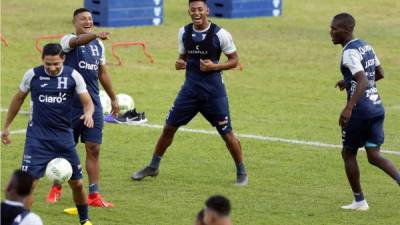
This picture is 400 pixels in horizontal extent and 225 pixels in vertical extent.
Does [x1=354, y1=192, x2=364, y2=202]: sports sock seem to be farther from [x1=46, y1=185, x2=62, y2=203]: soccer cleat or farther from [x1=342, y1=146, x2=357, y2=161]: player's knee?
[x1=46, y1=185, x2=62, y2=203]: soccer cleat

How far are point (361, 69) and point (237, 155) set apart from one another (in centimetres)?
273

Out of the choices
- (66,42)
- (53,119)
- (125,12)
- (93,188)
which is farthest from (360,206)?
(125,12)

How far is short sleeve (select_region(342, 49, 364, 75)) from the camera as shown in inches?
556

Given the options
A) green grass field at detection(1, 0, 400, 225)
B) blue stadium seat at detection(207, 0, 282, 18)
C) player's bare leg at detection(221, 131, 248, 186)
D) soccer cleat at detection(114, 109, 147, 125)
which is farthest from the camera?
blue stadium seat at detection(207, 0, 282, 18)

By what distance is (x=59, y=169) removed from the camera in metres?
13.4

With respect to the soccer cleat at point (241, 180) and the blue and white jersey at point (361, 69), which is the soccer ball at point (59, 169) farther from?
the blue and white jersey at point (361, 69)

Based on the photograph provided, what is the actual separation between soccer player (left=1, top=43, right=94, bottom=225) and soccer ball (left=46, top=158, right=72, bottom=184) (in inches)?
3.2

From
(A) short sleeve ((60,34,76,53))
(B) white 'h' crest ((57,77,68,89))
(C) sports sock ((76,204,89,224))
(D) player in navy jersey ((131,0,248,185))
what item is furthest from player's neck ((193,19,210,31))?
(C) sports sock ((76,204,89,224))

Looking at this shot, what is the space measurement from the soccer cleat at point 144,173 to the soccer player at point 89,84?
53.7 inches

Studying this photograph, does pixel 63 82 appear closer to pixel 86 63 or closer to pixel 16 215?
pixel 86 63

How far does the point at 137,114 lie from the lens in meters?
20.7

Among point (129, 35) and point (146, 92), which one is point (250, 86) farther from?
point (129, 35)

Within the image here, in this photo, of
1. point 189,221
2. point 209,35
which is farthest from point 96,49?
point 189,221

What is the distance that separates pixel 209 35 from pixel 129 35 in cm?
1442
